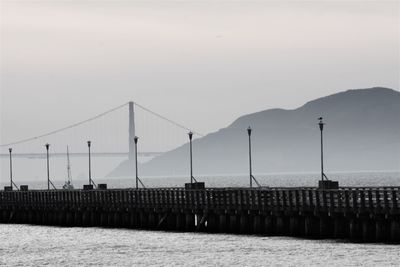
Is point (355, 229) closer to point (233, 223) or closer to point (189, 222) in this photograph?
point (233, 223)

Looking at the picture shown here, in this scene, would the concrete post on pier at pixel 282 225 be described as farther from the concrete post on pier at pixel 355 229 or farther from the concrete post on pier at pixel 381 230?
the concrete post on pier at pixel 381 230

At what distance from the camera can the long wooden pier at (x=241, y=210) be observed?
3029 inches

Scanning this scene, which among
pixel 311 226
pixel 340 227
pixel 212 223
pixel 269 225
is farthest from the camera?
pixel 212 223

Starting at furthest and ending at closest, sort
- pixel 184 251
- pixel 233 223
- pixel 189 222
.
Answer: pixel 189 222 < pixel 233 223 < pixel 184 251

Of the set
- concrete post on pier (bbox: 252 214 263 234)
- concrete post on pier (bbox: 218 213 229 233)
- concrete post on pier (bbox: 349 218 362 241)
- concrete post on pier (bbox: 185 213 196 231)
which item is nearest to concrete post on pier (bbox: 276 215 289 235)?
concrete post on pier (bbox: 252 214 263 234)

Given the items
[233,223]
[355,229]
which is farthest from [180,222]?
[355,229]

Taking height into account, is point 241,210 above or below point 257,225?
above

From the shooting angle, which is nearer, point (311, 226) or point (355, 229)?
point (355, 229)

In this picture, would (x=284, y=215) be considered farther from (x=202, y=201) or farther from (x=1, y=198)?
(x=1, y=198)

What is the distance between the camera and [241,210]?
87.4 meters

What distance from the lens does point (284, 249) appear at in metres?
76.7

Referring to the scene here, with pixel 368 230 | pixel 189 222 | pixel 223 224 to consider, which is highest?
pixel 189 222

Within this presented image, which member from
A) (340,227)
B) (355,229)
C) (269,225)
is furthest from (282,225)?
(355,229)

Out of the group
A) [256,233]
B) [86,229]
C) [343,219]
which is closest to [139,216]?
[86,229]
